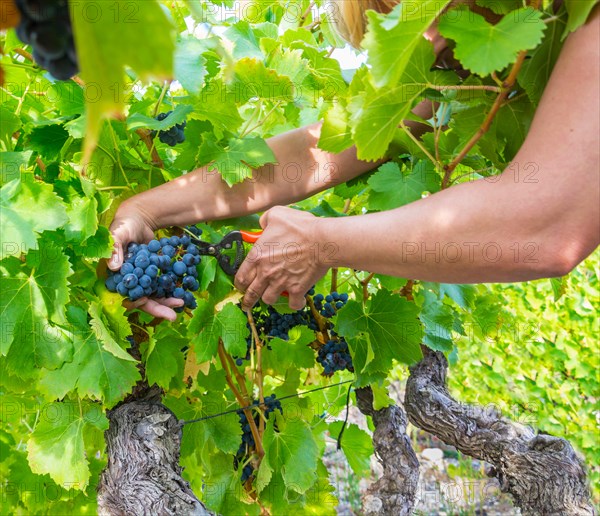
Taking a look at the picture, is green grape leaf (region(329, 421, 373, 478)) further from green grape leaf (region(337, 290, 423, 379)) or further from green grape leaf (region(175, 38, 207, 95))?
green grape leaf (region(175, 38, 207, 95))

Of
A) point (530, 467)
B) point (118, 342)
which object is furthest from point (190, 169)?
point (530, 467)

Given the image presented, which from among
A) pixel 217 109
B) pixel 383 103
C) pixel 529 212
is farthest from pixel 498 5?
pixel 217 109

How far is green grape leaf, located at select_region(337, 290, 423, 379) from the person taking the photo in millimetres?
1641

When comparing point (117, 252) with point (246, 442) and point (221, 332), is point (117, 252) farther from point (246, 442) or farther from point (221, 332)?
point (246, 442)

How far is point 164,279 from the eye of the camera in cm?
138

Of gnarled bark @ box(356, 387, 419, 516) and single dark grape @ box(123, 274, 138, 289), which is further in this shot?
gnarled bark @ box(356, 387, 419, 516)

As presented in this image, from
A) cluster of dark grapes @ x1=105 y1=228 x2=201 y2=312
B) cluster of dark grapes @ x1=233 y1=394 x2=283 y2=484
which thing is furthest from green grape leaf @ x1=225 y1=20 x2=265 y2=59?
cluster of dark grapes @ x1=233 y1=394 x2=283 y2=484

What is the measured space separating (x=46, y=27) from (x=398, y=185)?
118 centimetres

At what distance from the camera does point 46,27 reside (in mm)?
332

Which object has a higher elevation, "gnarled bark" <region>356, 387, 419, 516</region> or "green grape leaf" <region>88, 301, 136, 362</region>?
"green grape leaf" <region>88, 301, 136, 362</region>

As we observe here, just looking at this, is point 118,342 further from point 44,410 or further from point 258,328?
point 258,328

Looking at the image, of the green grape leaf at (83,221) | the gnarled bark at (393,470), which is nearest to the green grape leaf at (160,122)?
the green grape leaf at (83,221)

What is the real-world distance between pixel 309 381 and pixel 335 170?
1014 millimetres

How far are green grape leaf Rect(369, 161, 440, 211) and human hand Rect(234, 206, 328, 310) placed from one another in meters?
0.16
